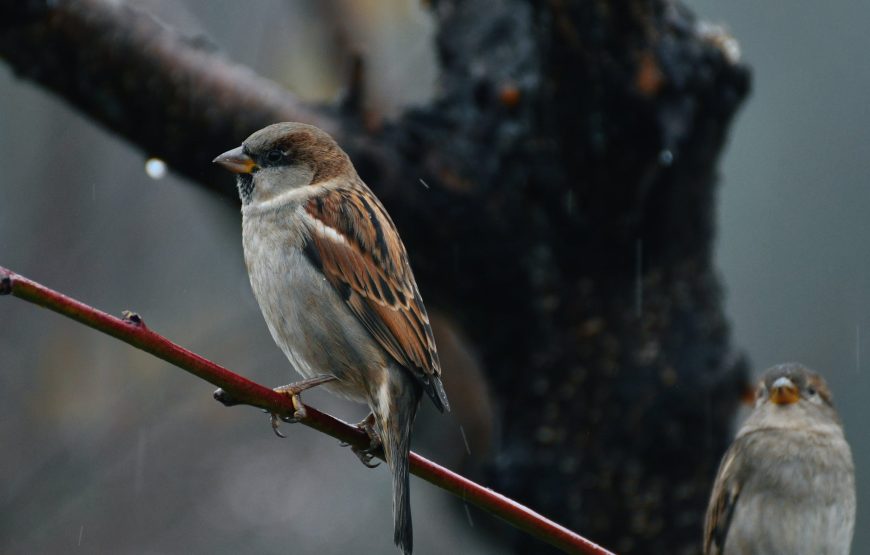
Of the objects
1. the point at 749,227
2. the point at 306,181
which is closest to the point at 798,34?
the point at 749,227

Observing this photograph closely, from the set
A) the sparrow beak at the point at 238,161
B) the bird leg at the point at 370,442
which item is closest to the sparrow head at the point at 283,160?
the sparrow beak at the point at 238,161

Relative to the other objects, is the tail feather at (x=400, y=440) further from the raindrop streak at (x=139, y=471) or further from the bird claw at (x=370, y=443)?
the raindrop streak at (x=139, y=471)

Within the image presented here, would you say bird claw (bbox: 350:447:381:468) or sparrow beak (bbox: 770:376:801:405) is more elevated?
sparrow beak (bbox: 770:376:801:405)

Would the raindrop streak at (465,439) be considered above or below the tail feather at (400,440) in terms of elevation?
below

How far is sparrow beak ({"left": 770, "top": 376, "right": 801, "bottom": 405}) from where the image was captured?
368cm

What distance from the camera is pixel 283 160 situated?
2463 millimetres

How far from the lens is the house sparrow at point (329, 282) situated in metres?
2.44

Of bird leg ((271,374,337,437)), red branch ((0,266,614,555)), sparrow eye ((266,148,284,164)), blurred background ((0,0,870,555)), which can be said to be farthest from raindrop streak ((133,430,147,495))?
red branch ((0,266,614,555))

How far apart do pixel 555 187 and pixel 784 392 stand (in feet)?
3.11

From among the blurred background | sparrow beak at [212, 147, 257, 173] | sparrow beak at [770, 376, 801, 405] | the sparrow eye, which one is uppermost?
sparrow beak at [770, 376, 801, 405]

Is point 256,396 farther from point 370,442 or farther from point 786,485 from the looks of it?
point 786,485

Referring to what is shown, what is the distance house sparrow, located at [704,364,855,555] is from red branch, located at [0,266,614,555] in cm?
176

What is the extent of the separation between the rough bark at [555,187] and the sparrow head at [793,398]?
0.66 ft

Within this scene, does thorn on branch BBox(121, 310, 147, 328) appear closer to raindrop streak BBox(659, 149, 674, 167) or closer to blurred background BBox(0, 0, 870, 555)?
blurred background BBox(0, 0, 870, 555)
